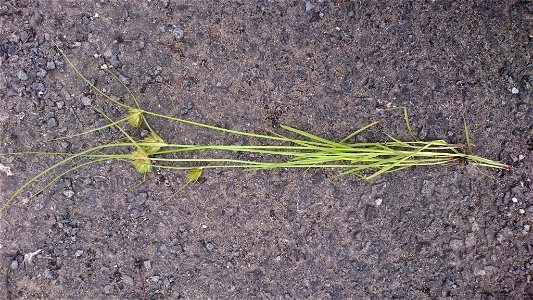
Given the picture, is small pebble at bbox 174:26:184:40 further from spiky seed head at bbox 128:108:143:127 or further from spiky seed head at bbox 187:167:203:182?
spiky seed head at bbox 187:167:203:182

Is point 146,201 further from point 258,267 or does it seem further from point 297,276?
point 297,276

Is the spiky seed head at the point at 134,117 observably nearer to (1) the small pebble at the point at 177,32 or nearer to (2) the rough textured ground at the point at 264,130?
(2) the rough textured ground at the point at 264,130

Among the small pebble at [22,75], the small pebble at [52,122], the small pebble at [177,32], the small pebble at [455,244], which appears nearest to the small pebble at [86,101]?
the small pebble at [52,122]

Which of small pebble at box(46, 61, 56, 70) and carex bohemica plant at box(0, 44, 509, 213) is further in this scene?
small pebble at box(46, 61, 56, 70)

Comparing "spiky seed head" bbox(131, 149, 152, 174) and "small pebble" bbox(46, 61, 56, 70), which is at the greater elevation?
"small pebble" bbox(46, 61, 56, 70)

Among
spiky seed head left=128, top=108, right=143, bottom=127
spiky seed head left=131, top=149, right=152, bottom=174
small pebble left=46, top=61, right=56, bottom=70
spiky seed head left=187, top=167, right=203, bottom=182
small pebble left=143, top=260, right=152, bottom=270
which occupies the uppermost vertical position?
small pebble left=46, top=61, right=56, bottom=70

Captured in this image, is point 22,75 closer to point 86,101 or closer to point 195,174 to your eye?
point 86,101

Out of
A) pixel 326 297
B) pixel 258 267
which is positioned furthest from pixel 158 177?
pixel 326 297

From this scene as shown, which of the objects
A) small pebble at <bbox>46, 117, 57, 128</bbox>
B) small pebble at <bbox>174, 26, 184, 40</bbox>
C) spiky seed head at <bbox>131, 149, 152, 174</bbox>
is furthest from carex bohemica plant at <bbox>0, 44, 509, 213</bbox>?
small pebble at <bbox>174, 26, 184, 40</bbox>
